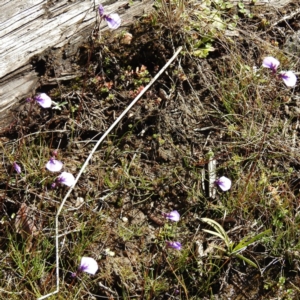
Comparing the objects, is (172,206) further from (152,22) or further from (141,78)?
(152,22)

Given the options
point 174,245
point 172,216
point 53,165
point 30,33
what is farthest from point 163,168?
point 30,33

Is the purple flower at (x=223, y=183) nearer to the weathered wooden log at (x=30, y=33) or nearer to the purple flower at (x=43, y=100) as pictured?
the purple flower at (x=43, y=100)

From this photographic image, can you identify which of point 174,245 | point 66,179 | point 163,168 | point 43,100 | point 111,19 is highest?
point 111,19

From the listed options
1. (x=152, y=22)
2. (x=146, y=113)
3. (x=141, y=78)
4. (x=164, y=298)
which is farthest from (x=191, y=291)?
(x=152, y=22)

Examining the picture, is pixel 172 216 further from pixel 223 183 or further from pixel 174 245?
pixel 223 183

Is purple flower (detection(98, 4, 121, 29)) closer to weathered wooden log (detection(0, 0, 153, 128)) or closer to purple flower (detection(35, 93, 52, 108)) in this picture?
weathered wooden log (detection(0, 0, 153, 128))

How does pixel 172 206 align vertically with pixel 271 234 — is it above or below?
above

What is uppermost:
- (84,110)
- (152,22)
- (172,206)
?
(152,22)
